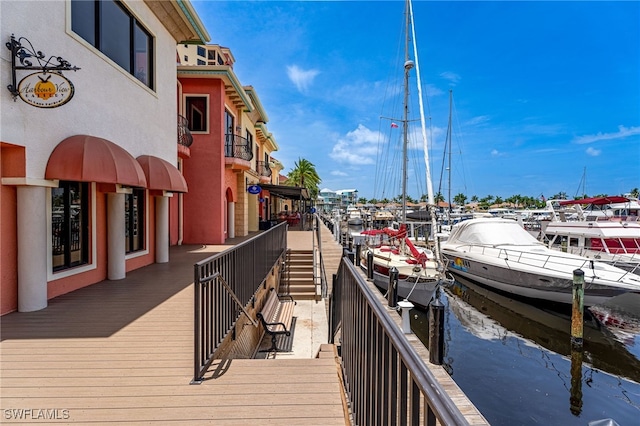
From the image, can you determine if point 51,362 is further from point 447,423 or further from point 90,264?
→ point 447,423

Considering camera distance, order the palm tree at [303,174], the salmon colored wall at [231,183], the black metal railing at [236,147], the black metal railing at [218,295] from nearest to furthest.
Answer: the black metal railing at [218,295], the black metal railing at [236,147], the salmon colored wall at [231,183], the palm tree at [303,174]

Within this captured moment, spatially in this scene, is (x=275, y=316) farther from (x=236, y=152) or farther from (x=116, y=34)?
(x=236, y=152)

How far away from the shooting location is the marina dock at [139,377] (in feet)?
9.53

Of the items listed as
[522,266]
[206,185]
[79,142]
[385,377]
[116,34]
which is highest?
[116,34]

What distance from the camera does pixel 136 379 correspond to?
3430 mm

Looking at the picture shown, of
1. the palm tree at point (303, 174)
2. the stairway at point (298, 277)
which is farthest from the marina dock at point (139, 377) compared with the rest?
the palm tree at point (303, 174)

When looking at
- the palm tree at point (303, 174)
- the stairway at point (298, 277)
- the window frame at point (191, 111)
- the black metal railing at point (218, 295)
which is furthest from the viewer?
the palm tree at point (303, 174)

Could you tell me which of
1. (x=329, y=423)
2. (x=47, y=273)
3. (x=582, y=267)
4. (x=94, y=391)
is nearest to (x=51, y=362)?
(x=94, y=391)

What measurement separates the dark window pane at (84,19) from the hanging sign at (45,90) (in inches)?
75.4

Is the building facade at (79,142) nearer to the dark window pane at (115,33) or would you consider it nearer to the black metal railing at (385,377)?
the dark window pane at (115,33)

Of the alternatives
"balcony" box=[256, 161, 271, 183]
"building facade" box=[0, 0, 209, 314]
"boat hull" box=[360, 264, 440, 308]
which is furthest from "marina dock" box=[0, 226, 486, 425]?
"balcony" box=[256, 161, 271, 183]

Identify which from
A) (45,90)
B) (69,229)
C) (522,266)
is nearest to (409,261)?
(522,266)

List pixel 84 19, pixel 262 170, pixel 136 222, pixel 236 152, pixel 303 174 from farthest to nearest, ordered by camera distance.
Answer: pixel 303 174 → pixel 262 170 → pixel 236 152 → pixel 136 222 → pixel 84 19

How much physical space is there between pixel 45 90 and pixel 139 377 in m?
4.64
